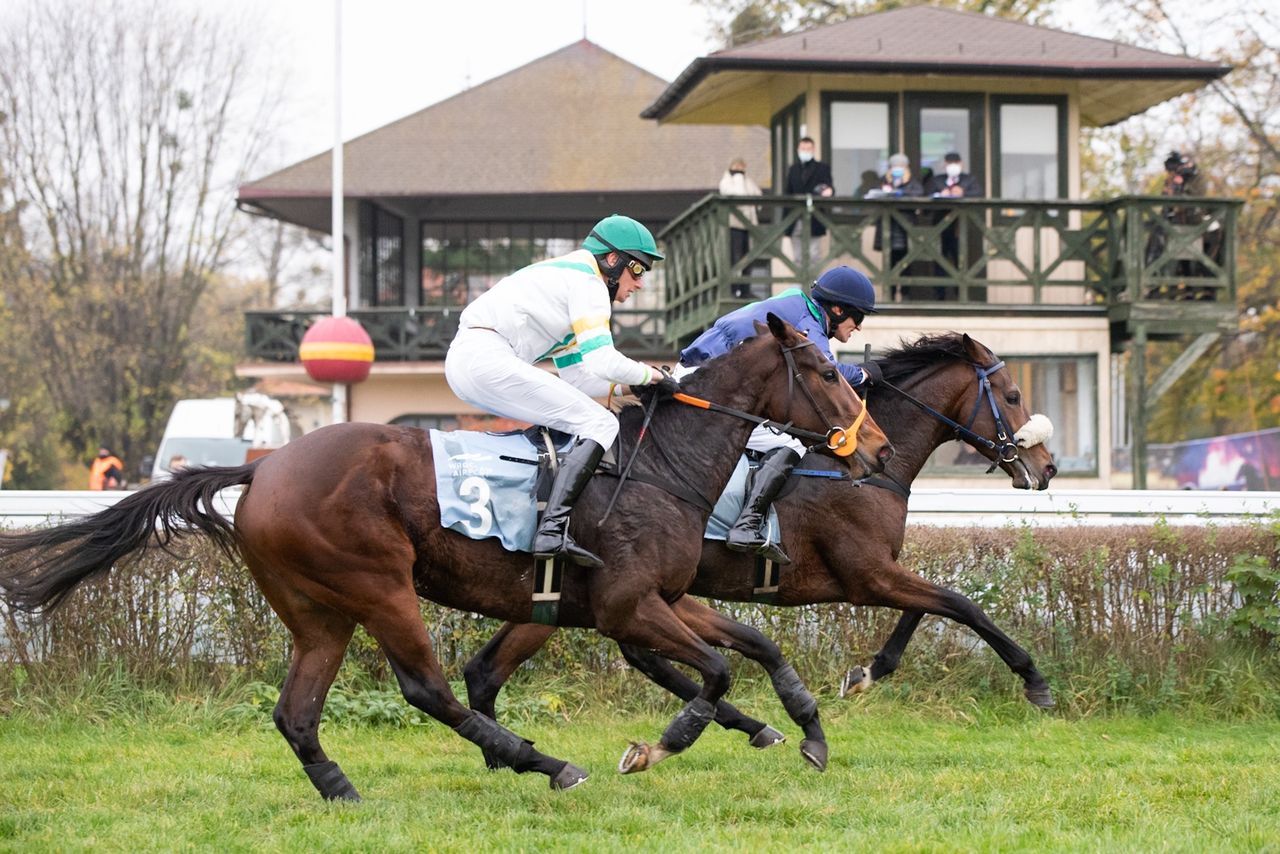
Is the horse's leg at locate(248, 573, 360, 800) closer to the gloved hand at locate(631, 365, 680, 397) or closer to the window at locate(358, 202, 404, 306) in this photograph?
the gloved hand at locate(631, 365, 680, 397)

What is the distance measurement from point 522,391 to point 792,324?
1735 millimetres

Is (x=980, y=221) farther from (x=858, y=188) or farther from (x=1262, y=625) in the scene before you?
(x=1262, y=625)

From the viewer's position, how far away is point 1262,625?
336 inches

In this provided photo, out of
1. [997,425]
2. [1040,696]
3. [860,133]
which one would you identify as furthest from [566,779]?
[860,133]

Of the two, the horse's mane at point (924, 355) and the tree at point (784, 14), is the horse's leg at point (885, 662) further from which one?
the tree at point (784, 14)

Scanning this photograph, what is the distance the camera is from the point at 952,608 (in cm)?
723

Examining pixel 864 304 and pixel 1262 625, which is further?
pixel 1262 625

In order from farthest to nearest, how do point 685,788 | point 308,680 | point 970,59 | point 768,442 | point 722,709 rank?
point 970,59 → point 768,442 → point 722,709 → point 685,788 → point 308,680

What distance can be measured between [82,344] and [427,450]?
96.5 feet

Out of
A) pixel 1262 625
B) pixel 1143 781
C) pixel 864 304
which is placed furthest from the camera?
pixel 1262 625

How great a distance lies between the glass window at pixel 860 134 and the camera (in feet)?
57.8

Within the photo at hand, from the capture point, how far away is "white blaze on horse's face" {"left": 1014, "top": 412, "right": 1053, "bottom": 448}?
770 cm

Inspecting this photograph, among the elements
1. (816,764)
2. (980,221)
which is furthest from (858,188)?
(816,764)

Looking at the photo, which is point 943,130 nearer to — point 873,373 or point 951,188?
point 951,188
